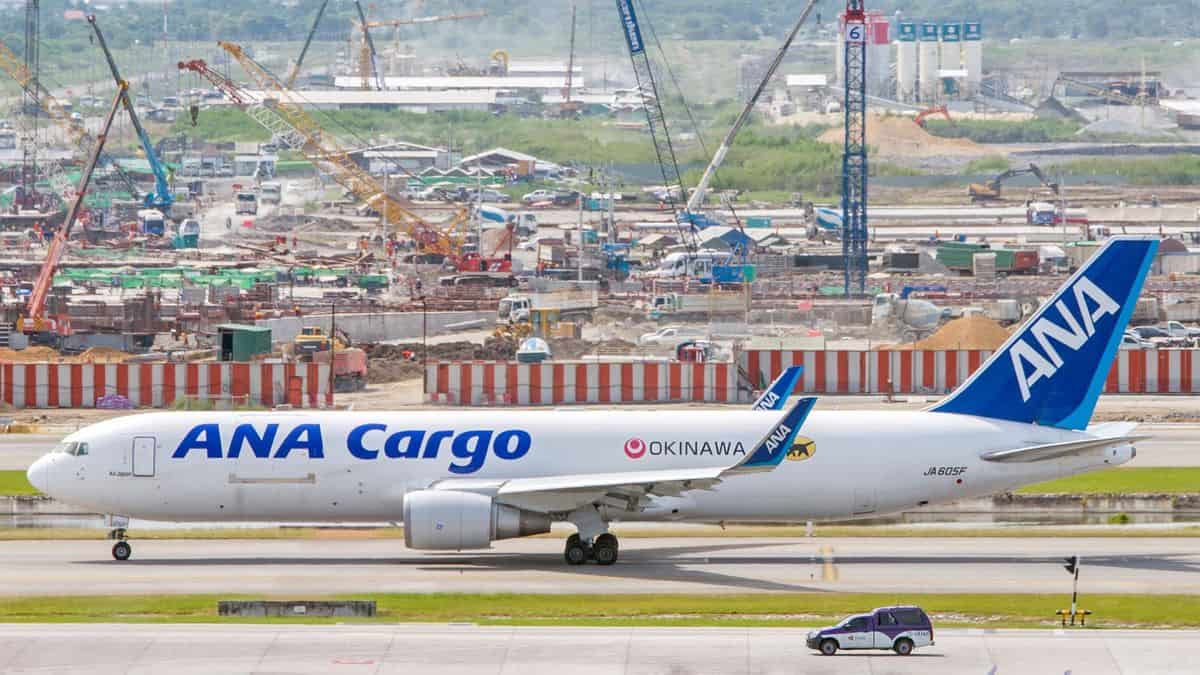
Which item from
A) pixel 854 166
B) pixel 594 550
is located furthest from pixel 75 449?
pixel 854 166

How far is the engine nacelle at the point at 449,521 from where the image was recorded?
150 feet

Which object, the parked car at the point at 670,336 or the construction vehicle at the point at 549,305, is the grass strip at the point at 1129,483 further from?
the construction vehicle at the point at 549,305

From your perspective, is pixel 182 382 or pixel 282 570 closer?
pixel 282 570

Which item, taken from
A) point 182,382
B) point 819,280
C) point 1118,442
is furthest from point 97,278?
point 1118,442

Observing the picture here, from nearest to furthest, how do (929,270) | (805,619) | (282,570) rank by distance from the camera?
(805,619) < (282,570) < (929,270)

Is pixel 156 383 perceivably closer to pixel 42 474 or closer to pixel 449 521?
pixel 42 474

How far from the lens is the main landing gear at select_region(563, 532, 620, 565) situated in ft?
153

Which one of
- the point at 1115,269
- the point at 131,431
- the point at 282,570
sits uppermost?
the point at 1115,269

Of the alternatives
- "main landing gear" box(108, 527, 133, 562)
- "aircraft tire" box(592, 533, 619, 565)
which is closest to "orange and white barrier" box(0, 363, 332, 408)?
"main landing gear" box(108, 527, 133, 562)

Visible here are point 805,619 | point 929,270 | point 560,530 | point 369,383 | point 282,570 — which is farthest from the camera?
point 929,270

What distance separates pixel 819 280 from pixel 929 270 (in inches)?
552

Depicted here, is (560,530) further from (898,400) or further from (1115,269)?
(898,400)

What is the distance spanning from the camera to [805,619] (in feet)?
129

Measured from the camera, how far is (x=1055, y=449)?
47281mm
